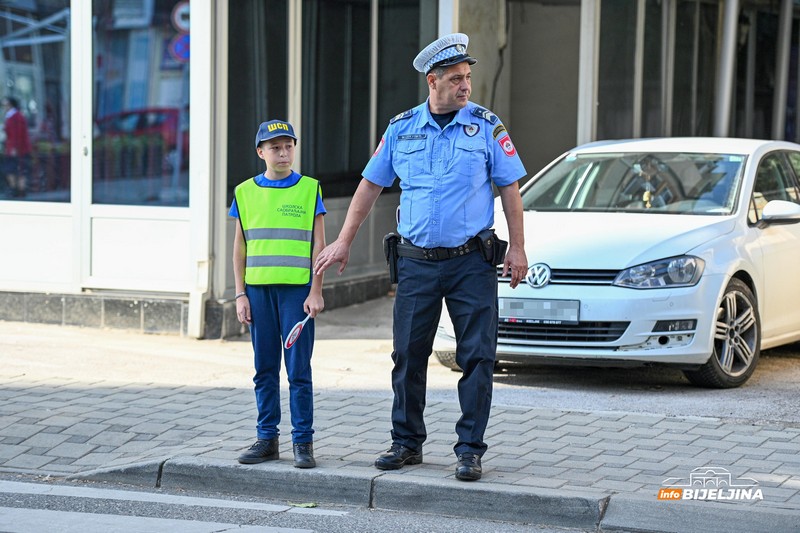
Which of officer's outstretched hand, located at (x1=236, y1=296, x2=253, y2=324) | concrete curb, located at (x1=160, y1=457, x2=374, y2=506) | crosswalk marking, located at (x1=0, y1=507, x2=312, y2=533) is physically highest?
officer's outstretched hand, located at (x1=236, y1=296, x2=253, y2=324)

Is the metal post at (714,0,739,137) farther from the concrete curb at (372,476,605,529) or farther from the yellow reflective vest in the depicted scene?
the concrete curb at (372,476,605,529)

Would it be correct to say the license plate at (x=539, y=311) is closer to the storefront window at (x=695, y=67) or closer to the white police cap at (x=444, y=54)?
the white police cap at (x=444, y=54)

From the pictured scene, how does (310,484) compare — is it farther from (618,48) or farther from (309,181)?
(618,48)

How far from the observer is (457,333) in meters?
6.27

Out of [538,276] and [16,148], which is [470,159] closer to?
[538,276]

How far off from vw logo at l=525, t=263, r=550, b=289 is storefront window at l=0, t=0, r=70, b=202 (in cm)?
445

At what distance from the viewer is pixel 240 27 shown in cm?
1079

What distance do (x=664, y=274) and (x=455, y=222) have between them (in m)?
2.59

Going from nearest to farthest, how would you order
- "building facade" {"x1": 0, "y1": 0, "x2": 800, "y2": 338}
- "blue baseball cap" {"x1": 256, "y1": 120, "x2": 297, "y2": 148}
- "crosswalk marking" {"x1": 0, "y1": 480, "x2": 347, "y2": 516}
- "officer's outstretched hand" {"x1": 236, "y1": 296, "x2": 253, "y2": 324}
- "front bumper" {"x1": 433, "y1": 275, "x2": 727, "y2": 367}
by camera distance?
"crosswalk marking" {"x1": 0, "y1": 480, "x2": 347, "y2": 516}, "blue baseball cap" {"x1": 256, "y1": 120, "x2": 297, "y2": 148}, "officer's outstretched hand" {"x1": 236, "y1": 296, "x2": 253, "y2": 324}, "front bumper" {"x1": 433, "y1": 275, "x2": 727, "y2": 367}, "building facade" {"x1": 0, "y1": 0, "x2": 800, "y2": 338}

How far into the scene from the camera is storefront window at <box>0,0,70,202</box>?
11047 mm

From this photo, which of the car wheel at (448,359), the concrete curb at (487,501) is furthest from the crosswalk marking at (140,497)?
the car wheel at (448,359)

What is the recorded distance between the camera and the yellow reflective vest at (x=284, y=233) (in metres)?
6.39

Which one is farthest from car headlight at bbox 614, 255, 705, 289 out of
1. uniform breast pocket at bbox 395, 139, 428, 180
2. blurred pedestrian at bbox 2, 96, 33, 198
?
blurred pedestrian at bbox 2, 96, 33, 198

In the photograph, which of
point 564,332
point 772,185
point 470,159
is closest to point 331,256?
point 470,159
